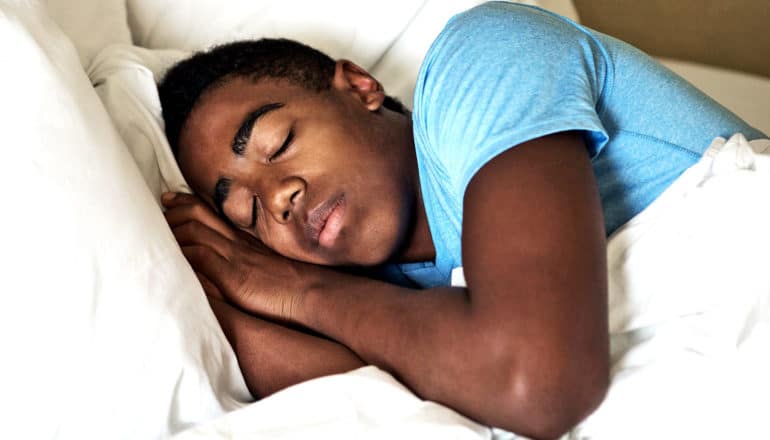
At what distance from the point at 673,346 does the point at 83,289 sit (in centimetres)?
63

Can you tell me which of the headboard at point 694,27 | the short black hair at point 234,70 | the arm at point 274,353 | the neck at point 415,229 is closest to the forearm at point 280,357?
the arm at point 274,353

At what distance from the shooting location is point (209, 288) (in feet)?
3.67

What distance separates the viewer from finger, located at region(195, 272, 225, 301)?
1.11 metres

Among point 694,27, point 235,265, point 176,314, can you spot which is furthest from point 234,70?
point 694,27

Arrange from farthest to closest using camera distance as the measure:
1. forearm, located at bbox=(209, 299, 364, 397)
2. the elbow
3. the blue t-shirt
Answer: forearm, located at bbox=(209, 299, 364, 397) < the blue t-shirt < the elbow

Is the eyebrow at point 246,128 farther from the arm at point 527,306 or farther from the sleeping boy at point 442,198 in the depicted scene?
the arm at point 527,306

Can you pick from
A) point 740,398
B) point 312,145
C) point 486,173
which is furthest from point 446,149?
point 740,398

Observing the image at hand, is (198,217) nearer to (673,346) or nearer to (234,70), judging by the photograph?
(234,70)

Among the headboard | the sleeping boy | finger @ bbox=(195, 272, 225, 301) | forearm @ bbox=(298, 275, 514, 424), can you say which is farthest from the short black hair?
the headboard

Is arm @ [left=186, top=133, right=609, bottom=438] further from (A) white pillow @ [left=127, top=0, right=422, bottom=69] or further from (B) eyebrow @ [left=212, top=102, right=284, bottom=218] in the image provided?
(A) white pillow @ [left=127, top=0, right=422, bottom=69]

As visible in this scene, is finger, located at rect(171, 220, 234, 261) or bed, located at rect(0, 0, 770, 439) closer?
bed, located at rect(0, 0, 770, 439)

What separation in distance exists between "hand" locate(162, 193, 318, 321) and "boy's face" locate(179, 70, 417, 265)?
2cm

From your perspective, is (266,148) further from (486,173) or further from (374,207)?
(486,173)

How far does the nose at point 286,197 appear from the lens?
107 cm
